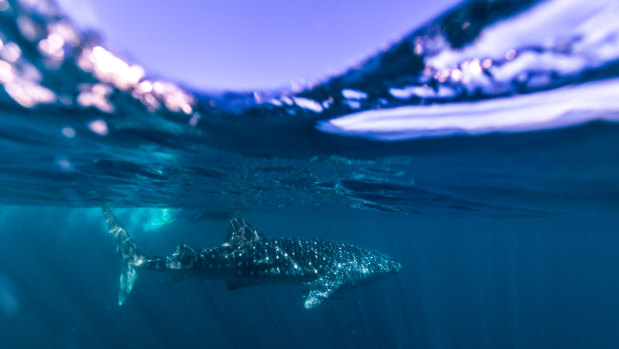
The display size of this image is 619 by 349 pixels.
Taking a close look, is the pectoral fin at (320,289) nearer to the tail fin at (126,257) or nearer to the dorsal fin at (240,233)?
the dorsal fin at (240,233)

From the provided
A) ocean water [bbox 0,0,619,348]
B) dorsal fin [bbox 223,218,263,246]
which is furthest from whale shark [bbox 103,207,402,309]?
ocean water [bbox 0,0,619,348]

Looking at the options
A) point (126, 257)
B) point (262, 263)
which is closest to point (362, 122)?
Result: point (262, 263)

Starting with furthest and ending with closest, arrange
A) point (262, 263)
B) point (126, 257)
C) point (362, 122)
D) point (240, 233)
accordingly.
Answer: point (126, 257), point (240, 233), point (262, 263), point (362, 122)

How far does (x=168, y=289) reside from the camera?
41.6 meters

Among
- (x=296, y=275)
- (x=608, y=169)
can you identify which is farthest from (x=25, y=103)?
(x=608, y=169)

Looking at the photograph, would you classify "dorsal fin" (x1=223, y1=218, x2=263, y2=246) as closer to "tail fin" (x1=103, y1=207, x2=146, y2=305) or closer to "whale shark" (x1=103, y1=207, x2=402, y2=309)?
"whale shark" (x1=103, y1=207, x2=402, y2=309)

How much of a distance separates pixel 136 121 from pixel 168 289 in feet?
128

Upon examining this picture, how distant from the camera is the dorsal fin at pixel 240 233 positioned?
11.8 m

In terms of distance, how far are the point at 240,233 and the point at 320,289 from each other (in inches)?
139

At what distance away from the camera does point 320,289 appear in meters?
11.4

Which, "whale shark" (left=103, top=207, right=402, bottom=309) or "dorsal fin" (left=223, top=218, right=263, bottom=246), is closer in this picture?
"whale shark" (left=103, top=207, right=402, bottom=309)

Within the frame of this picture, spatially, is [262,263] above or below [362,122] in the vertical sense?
below

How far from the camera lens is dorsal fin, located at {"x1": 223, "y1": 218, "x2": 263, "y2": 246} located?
11812mm

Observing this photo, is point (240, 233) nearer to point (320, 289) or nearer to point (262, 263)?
point (262, 263)
